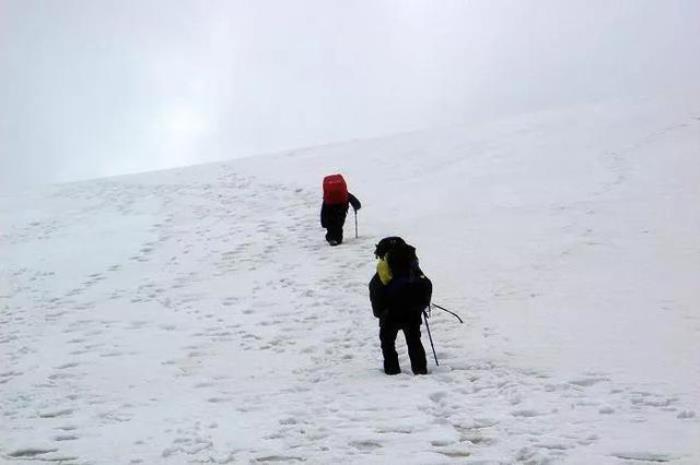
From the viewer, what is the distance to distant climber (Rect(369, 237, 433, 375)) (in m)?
8.25

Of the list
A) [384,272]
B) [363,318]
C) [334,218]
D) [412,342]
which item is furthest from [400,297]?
[334,218]

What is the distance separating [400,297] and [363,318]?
2.90m

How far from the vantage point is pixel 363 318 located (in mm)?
11062

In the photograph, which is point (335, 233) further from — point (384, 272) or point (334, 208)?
point (384, 272)

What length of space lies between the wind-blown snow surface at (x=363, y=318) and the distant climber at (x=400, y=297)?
1.24 feet

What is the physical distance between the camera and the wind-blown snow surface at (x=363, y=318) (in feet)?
21.5

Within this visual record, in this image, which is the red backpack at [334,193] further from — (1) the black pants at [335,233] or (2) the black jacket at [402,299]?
(2) the black jacket at [402,299]

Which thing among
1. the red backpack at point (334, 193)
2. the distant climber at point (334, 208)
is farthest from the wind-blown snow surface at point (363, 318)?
the red backpack at point (334, 193)

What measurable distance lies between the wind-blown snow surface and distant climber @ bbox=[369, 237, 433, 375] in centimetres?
38

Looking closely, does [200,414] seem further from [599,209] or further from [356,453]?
[599,209]

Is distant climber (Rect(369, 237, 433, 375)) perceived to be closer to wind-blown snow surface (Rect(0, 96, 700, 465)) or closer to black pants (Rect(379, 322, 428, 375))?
black pants (Rect(379, 322, 428, 375))

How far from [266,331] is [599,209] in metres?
9.30

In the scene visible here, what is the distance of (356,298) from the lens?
12133 millimetres

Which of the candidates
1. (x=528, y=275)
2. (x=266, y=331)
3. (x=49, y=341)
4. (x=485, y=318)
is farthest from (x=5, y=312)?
(x=528, y=275)
